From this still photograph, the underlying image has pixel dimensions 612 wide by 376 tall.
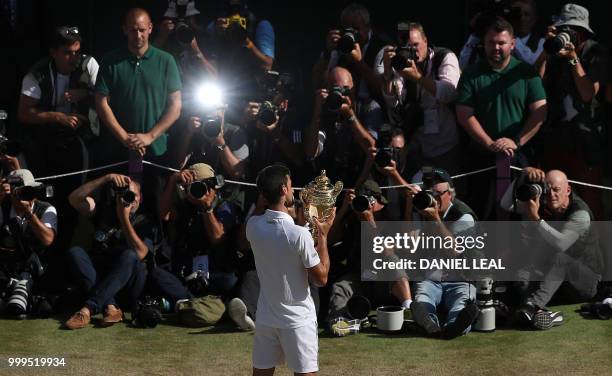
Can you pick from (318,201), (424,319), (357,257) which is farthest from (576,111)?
(318,201)

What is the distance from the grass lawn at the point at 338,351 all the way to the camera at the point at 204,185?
989mm

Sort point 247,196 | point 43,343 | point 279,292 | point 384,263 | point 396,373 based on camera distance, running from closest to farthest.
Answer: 1. point 279,292
2. point 396,373
3. point 43,343
4. point 384,263
5. point 247,196

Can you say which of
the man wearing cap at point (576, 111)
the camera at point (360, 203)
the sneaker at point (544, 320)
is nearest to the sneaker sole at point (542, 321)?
the sneaker at point (544, 320)

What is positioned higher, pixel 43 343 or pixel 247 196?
pixel 247 196

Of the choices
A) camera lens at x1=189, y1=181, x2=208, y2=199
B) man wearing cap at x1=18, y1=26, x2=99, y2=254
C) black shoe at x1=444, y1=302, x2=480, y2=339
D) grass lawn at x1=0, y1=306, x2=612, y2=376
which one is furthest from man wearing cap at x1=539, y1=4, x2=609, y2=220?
man wearing cap at x1=18, y1=26, x2=99, y2=254

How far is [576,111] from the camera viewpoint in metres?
9.98

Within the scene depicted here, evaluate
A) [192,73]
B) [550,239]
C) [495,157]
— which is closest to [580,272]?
[550,239]

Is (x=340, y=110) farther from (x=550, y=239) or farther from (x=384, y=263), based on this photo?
(x=550, y=239)

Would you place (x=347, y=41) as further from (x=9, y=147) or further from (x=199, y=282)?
(x=9, y=147)

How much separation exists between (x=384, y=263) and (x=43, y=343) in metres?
2.49

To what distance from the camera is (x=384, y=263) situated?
9.50 metres

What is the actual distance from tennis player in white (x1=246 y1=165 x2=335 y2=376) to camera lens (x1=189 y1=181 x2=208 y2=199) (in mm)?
2686

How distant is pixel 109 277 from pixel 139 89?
1.57 meters

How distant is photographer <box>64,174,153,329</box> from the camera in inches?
372
